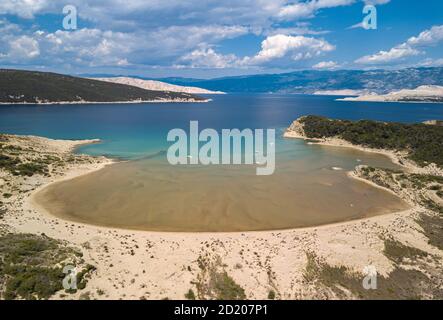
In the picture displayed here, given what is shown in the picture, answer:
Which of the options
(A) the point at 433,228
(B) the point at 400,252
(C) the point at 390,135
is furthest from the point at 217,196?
(C) the point at 390,135

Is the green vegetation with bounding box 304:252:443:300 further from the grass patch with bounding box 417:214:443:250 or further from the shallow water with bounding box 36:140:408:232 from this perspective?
the shallow water with bounding box 36:140:408:232

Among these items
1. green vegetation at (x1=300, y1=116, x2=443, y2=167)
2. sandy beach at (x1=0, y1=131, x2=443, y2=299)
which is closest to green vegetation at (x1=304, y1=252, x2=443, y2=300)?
sandy beach at (x1=0, y1=131, x2=443, y2=299)

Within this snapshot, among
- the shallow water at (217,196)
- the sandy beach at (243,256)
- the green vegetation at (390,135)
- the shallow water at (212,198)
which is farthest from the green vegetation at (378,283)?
the green vegetation at (390,135)

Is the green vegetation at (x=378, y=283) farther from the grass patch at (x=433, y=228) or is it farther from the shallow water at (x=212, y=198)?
the shallow water at (x=212, y=198)

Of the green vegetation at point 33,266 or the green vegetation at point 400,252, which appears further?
the green vegetation at point 400,252

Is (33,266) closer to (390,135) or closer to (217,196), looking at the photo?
(217,196)
